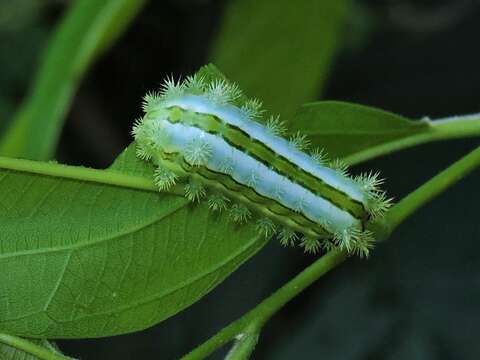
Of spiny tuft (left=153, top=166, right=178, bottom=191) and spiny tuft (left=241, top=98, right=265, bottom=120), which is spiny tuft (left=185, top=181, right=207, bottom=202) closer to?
spiny tuft (left=153, top=166, right=178, bottom=191)

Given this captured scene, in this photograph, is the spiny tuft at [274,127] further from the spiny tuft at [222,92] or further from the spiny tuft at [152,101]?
the spiny tuft at [152,101]

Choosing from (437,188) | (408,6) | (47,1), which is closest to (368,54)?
(408,6)

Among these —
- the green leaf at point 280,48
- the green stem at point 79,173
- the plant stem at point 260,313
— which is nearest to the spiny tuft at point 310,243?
the plant stem at point 260,313

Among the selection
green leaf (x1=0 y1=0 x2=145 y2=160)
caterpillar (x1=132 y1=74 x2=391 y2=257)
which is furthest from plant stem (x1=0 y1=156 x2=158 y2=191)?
green leaf (x1=0 y1=0 x2=145 y2=160)

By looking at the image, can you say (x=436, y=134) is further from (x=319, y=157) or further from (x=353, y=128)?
(x=319, y=157)

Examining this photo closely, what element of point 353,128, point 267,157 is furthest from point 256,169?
point 353,128
